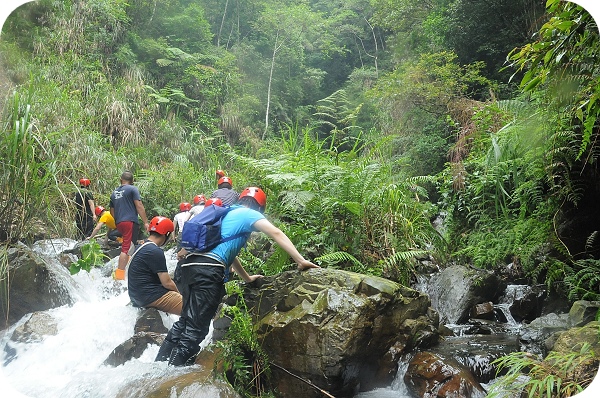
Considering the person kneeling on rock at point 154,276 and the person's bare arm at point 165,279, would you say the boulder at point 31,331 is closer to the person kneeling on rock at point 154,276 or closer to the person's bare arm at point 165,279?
the person kneeling on rock at point 154,276

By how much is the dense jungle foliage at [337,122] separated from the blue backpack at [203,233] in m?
1.07

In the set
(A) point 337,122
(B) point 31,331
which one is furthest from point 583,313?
(A) point 337,122

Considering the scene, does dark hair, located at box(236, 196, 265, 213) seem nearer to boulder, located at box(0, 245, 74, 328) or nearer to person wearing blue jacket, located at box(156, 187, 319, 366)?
person wearing blue jacket, located at box(156, 187, 319, 366)

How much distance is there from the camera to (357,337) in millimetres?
3207

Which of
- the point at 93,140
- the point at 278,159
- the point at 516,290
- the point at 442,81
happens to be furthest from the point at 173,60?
the point at 516,290

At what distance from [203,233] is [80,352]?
264 centimetres

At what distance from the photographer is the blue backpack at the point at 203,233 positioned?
3363 millimetres

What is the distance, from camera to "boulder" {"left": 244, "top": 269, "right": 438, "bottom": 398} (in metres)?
3.15

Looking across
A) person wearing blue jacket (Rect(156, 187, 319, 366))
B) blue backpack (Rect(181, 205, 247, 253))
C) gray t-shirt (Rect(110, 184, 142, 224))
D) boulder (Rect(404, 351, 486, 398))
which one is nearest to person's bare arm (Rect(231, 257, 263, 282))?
person wearing blue jacket (Rect(156, 187, 319, 366))

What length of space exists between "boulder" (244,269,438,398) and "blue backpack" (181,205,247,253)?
70cm

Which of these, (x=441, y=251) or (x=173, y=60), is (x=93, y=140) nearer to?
(x=441, y=251)

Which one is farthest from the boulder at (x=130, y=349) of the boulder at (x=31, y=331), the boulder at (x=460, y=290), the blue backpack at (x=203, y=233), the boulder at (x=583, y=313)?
the boulder at (x=583, y=313)

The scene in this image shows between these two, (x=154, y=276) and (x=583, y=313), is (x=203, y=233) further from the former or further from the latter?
(x=583, y=313)

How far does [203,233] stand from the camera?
3.37m
